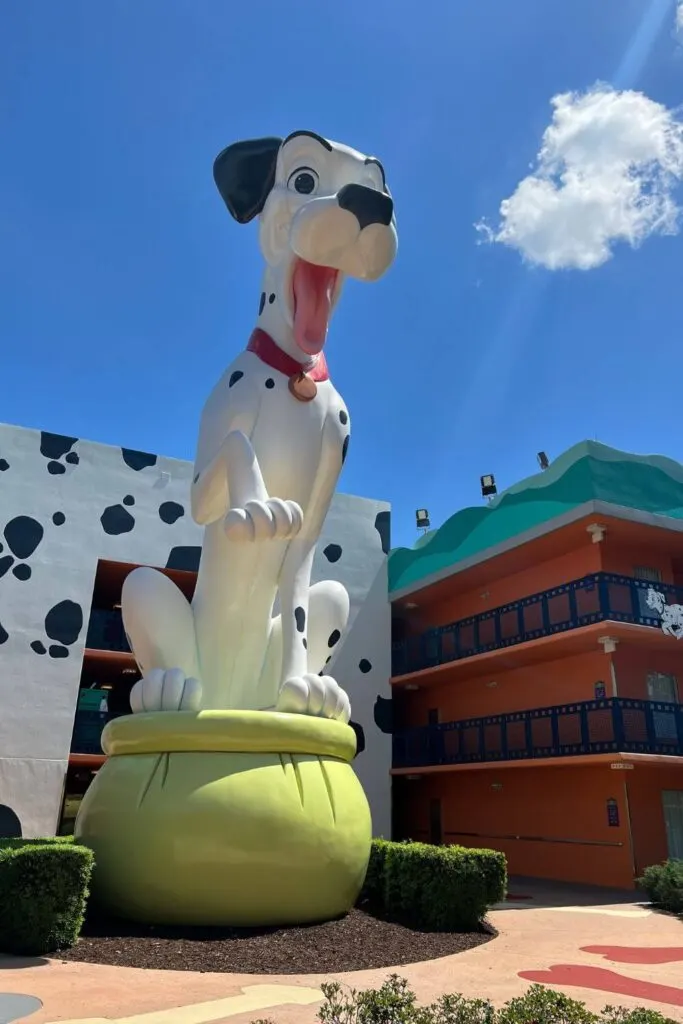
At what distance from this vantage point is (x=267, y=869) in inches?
252

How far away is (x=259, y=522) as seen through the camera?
253 inches

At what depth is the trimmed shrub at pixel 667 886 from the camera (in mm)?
10034

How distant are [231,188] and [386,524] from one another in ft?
43.0

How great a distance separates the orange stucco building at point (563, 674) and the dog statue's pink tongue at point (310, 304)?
783 cm

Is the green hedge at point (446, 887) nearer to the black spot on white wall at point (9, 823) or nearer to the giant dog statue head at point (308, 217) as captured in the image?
the giant dog statue head at point (308, 217)

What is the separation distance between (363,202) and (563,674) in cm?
1148

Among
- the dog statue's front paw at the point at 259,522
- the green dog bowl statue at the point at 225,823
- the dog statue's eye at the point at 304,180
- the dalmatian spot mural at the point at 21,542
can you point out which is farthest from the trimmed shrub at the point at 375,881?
the dalmatian spot mural at the point at 21,542

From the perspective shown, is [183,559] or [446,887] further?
[183,559]

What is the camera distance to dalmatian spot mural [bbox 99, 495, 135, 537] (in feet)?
57.4

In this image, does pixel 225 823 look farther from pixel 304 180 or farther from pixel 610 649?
pixel 610 649

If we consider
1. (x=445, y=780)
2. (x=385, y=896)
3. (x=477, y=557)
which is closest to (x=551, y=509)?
(x=477, y=557)

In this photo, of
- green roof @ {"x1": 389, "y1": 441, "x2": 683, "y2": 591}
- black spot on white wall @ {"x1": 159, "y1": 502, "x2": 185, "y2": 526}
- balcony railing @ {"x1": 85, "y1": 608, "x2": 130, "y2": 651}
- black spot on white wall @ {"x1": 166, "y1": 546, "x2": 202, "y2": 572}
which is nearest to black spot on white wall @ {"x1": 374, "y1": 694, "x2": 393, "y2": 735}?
green roof @ {"x1": 389, "y1": 441, "x2": 683, "y2": 591}

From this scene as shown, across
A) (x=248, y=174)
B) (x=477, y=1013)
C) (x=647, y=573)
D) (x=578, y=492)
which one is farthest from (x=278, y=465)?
(x=647, y=573)

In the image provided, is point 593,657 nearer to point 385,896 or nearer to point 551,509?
point 551,509
